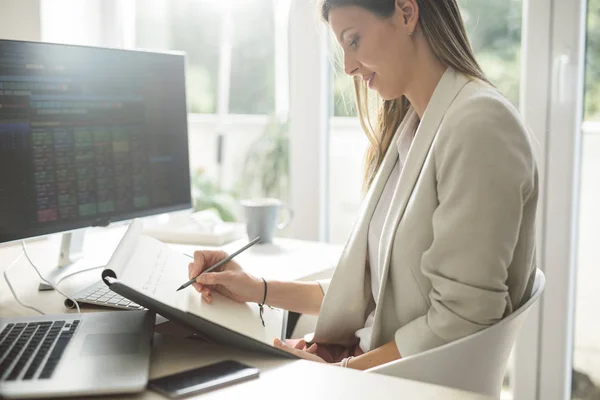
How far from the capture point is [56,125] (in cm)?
139

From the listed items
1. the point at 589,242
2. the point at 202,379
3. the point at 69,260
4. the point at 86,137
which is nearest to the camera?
the point at 202,379

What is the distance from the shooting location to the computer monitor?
132 centimetres

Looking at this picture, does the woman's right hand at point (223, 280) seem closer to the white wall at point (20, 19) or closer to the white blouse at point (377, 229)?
→ the white blouse at point (377, 229)

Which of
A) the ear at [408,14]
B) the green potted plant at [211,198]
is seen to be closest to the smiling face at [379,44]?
the ear at [408,14]

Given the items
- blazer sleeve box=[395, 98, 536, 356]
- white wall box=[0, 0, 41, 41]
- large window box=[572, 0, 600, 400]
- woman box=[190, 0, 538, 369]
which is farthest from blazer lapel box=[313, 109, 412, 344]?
white wall box=[0, 0, 41, 41]

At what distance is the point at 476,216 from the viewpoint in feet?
3.17

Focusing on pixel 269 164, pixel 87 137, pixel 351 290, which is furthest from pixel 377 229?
pixel 269 164

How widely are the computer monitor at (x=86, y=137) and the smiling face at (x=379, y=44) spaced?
21.7 inches

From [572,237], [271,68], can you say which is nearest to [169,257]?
[572,237]

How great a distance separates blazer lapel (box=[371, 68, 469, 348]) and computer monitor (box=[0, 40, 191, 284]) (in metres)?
0.71

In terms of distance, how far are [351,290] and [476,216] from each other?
0.37m

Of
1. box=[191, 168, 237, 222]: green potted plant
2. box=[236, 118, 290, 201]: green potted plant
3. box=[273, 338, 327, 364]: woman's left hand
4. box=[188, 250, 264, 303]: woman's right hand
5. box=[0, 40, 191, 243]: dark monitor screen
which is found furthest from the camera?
box=[191, 168, 237, 222]: green potted plant

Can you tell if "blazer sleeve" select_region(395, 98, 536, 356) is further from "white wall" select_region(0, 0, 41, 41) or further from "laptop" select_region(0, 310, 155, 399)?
"white wall" select_region(0, 0, 41, 41)

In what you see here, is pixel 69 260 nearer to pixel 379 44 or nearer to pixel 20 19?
pixel 20 19
